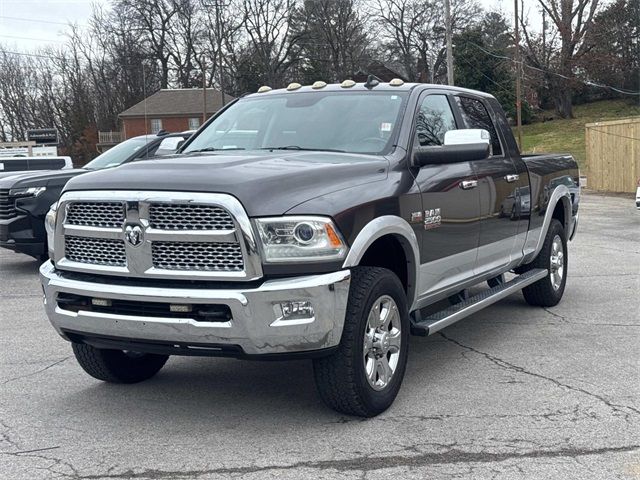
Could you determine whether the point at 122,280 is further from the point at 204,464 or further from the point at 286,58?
the point at 286,58

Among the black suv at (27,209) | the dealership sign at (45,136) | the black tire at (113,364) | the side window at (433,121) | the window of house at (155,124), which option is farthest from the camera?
the window of house at (155,124)

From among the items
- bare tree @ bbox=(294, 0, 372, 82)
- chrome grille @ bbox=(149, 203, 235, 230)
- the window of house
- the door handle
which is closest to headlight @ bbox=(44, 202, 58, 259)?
chrome grille @ bbox=(149, 203, 235, 230)

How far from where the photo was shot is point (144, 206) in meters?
4.36

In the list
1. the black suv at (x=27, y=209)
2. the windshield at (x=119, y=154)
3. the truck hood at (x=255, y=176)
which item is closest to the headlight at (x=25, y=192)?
the black suv at (x=27, y=209)

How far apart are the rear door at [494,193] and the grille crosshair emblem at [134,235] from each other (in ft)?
9.11

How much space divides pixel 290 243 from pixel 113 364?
1871 millimetres

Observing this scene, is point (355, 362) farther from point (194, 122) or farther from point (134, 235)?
point (194, 122)

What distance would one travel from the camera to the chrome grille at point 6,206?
410 inches

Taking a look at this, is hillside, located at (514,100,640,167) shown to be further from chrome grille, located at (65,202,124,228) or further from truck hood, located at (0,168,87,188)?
chrome grille, located at (65,202,124,228)

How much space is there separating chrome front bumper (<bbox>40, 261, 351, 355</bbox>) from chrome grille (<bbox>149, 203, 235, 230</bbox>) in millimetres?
335

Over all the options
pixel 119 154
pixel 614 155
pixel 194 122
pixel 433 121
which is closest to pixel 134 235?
pixel 433 121

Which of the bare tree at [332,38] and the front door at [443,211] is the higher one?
the bare tree at [332,38]

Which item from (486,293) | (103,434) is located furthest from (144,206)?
(486,293)

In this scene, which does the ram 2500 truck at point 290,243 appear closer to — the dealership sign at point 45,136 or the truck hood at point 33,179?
the truck hood at point 33,179
